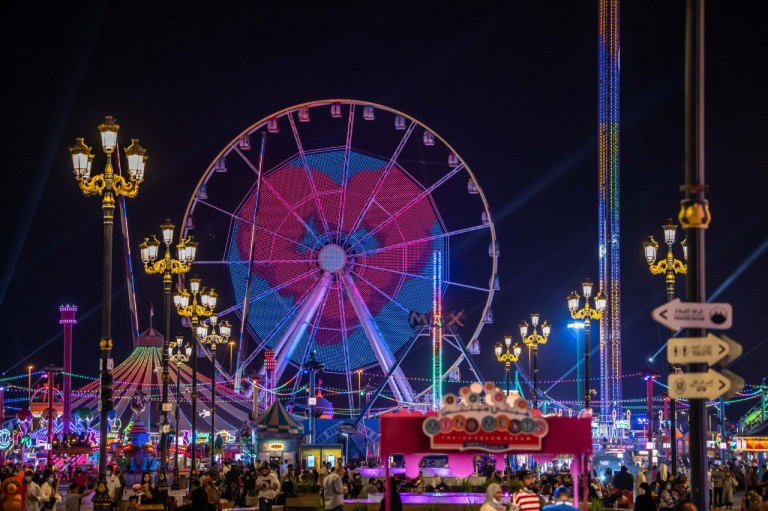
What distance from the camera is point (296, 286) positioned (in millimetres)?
48156

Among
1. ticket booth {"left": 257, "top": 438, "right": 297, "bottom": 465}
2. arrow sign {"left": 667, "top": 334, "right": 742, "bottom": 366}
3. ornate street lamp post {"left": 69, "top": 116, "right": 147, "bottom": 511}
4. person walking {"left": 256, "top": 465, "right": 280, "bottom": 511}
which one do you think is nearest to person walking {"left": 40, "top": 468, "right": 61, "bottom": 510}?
ornate street lamp post {"left": 69, "top": 116, "right": 147, "bottom": 511}

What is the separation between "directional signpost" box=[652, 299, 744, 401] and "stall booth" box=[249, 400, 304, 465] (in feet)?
106

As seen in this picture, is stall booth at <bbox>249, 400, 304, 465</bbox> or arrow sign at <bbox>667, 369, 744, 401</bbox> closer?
arrow sign at <bbox>667, 369, 744, 401</bbox>

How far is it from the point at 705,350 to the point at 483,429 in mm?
3806

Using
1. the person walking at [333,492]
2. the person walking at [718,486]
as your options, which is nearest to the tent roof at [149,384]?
the person walking at [718,486]

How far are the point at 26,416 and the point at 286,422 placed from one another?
31042mm

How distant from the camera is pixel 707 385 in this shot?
472 inches

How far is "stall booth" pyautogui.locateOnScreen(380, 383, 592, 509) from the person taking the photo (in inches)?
594

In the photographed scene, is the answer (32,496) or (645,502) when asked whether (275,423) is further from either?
(645,502)

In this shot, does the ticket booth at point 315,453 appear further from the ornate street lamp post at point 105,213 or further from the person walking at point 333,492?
the ornate street lamp post at point 105,213

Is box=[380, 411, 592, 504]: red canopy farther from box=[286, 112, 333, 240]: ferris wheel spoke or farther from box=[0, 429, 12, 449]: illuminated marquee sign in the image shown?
box=[0, 429, 12, 449]: illuminated marquee sign

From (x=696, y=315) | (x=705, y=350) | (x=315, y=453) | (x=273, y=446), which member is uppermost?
(x=696, y=315)

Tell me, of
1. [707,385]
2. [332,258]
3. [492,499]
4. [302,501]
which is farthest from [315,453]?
[707,385]

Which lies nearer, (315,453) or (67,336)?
(315,453)
